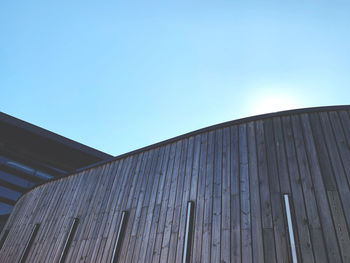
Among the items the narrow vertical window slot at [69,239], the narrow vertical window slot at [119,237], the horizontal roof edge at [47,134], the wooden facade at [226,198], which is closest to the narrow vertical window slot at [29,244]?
the wooden facade at [226,198]

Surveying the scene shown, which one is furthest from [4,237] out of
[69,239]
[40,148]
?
[40,148]

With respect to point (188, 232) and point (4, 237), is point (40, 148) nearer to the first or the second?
point (4, 237)

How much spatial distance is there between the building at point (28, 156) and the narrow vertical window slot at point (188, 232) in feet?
29.5

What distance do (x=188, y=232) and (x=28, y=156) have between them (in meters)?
11.1

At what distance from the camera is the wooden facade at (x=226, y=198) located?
3.14 m

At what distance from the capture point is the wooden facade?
124 inches

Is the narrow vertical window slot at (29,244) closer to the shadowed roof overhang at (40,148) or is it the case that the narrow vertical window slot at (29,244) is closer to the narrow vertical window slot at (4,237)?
the narrow vertical window slot at (4,237)

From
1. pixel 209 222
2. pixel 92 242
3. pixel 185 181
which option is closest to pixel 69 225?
pixel 92 242

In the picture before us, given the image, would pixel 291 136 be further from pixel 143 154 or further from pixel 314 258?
pixel 143 154

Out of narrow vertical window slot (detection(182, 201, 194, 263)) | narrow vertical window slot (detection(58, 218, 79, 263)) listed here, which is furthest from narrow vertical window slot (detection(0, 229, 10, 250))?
narrow vertical window slot (detection(182, 201, 194, 263))

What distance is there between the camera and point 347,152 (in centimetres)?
351

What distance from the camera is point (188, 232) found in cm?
378

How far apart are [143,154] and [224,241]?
2.94 meters

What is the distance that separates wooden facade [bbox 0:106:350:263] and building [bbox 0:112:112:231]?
19.9ft
